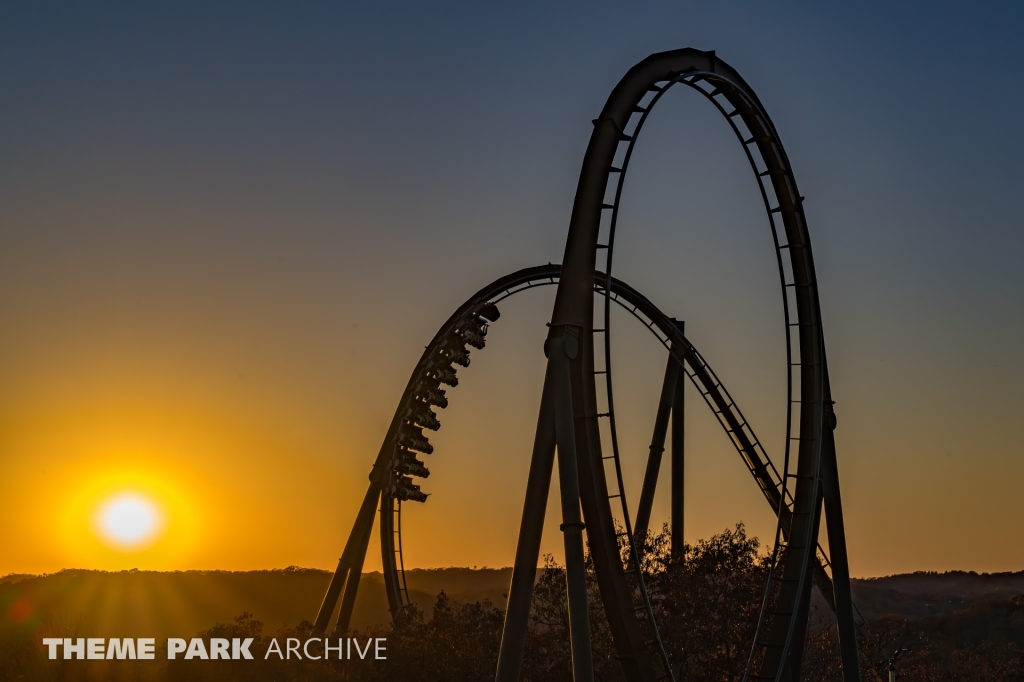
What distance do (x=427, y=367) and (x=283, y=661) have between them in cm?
780

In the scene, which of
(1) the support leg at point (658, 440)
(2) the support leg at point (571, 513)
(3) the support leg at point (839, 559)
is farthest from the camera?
(1) the support leg at point (658, 440)

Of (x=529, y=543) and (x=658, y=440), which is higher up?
(x=658, y=440)

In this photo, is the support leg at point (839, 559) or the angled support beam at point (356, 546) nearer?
the support leg at point (839, 559)

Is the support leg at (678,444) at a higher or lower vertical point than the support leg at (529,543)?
higher

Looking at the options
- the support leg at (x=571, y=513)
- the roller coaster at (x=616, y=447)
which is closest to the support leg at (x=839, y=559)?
the roller coaster at (x=616, y=447)

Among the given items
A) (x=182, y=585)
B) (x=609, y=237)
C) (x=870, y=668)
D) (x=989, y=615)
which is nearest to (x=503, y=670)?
(x=609, y=237)

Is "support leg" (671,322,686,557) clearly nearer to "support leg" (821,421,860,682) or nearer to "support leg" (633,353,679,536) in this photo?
"support leg" (633,353,679,536)

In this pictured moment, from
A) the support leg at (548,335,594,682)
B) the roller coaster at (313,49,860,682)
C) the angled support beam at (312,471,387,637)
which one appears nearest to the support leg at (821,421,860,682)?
the roller coaster at (313,49,860,682)

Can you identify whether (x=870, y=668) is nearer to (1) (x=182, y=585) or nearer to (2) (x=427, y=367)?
(2) (x=427, y=367)

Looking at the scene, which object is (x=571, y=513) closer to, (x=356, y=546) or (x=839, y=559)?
(x=839, y=559)

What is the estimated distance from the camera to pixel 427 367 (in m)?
28.9

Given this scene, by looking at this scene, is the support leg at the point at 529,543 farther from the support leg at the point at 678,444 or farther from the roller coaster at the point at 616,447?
the support leg at the point at 678,444

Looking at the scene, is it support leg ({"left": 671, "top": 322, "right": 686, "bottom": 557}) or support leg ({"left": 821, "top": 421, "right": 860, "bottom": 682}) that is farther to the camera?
support leg ({"left": 671, "top": 322, "right": 686, "bottom": 557})

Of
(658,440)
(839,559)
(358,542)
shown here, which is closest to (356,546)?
(358,542)
